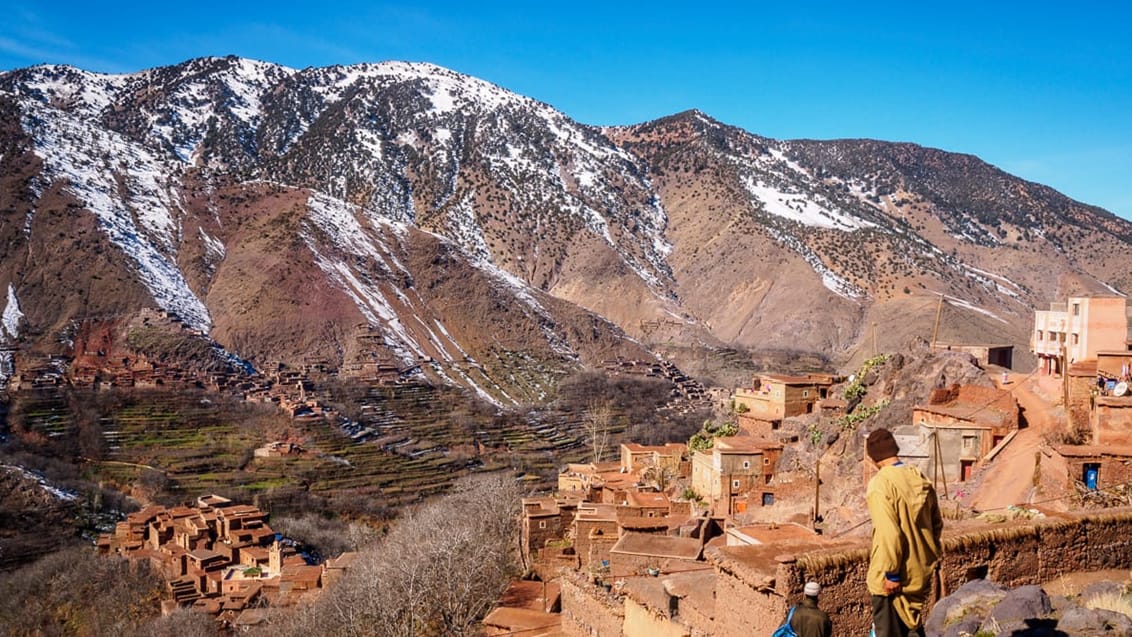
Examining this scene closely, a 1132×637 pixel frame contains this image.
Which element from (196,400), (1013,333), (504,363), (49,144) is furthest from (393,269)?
(1013,333)

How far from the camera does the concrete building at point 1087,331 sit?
19672 millimetres

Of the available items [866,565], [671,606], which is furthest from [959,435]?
[866,565]

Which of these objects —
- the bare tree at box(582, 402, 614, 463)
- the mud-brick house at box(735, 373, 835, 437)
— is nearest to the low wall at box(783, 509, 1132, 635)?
the mud-brick house at box(735, 373, 835, 437)

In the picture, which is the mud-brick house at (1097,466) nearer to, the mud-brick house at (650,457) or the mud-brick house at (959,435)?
the mud-brick house at (959,435)

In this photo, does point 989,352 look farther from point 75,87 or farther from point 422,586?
point 75,87

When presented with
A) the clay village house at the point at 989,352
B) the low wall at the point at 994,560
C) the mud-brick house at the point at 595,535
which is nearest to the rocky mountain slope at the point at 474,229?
the clay village house at the point at 989,352

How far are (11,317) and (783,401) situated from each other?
5266 cm

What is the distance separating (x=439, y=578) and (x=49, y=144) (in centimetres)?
7774

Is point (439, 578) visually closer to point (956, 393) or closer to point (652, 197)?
point (956, 393)

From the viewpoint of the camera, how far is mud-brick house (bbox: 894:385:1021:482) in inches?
626

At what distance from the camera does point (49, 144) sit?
270 ft

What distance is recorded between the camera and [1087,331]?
65.8ft

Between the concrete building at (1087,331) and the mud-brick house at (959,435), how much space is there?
2.87m

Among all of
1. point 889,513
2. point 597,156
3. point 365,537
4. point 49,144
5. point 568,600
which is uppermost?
point 597,156
